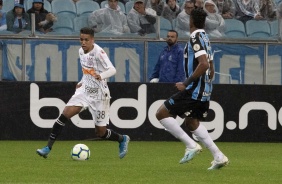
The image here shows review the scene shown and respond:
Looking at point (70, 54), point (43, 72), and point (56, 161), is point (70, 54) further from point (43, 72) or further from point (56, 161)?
point (56, 161)

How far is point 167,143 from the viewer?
17.7m

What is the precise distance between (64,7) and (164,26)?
222 centimetres

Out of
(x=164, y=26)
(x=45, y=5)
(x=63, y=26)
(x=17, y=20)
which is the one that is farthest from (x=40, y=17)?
(x=164, y=26)

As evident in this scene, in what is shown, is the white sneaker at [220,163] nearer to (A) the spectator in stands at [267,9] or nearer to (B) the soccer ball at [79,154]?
(B) the soccer ball at [79,154]

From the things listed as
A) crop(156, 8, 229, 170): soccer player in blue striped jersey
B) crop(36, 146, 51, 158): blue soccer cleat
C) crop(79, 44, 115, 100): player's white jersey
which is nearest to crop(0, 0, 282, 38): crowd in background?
crop(79, 44, 115, 100): player's white jersey

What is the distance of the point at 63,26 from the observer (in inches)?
709

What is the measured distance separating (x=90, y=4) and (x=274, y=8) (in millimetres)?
4095

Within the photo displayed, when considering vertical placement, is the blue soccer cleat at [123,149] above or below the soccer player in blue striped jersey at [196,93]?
below

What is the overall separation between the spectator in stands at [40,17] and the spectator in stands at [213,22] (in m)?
3.34

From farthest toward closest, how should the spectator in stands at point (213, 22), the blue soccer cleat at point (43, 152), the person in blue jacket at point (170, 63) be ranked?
the spectator in stands at point (213, 22), the person in blue jacket at point (170, 63), the blue soccer cleat at point (43, 152)

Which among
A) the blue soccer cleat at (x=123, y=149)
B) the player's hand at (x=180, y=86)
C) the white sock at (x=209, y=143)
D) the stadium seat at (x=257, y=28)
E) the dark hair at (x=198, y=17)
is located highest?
the dark hair at (x=198, y=17)

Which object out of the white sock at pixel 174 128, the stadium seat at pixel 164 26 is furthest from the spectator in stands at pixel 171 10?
the white sock at pixel 174 128

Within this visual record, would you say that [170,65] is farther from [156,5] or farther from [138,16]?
[156,5]

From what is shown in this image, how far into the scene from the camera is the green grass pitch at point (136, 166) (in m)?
9.92
